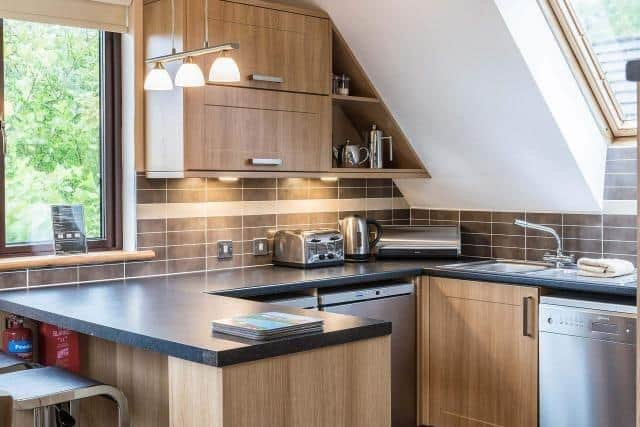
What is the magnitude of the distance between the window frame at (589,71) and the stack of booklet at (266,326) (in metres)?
2.12

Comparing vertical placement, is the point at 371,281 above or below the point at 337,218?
below

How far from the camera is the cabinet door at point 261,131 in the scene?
12.8ft

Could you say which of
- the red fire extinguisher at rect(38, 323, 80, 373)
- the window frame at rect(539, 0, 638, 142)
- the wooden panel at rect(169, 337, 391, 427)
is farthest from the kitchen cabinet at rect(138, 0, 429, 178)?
the wooden panel at rect(169, 337, 391, 427)

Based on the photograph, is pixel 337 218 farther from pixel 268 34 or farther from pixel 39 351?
pixel 39 351

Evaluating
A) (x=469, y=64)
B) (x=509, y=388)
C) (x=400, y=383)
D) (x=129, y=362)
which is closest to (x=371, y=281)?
(x=400, y=383)

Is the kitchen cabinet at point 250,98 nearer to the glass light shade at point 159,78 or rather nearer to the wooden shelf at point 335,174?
the wooden shelf at point 335,174

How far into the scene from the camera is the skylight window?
154 inches

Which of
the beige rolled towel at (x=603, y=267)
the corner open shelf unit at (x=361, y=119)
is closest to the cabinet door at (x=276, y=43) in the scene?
the corner open shelf unit at (x=361, y=119)

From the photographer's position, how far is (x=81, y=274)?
3830 millimetres

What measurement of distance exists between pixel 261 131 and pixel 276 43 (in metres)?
0.44

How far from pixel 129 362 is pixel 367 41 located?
6.98 ft

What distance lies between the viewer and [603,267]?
13.1ft

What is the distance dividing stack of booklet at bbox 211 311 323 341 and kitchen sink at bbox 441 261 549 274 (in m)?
1.87

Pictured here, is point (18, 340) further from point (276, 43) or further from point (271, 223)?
point (276, 43)
